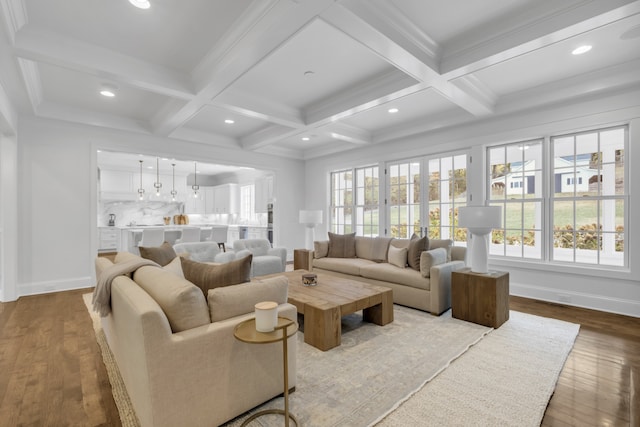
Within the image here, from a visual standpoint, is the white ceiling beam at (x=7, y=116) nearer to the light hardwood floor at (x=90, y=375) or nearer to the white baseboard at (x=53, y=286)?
the white baseboard at (x=53, y=286)

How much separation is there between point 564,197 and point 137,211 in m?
11.4

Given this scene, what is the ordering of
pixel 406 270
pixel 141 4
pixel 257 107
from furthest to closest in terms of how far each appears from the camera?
pixel 257 107 < pixel 406 270 < pixel 141 4

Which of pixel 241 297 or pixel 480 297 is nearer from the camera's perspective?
pixel 241 297

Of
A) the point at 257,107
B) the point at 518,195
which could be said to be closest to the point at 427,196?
the point at 518,195

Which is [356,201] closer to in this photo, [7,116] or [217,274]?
[217,274]

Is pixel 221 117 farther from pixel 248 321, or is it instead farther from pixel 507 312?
pixel 507 312

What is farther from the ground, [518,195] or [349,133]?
[349,133]

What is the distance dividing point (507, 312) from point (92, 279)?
5971 millimetres

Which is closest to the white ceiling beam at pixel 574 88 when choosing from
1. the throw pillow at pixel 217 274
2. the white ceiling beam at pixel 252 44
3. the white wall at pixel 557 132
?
the white wall at pixel 557 132

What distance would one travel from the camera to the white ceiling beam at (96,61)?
2.69 m

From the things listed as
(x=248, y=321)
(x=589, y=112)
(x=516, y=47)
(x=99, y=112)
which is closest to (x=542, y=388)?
(x=248, y=321)

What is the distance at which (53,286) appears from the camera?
4.62 m

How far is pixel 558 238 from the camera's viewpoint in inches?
163

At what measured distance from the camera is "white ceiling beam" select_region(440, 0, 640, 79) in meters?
2.24
